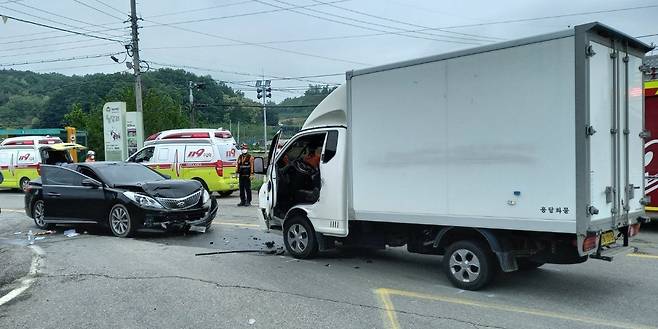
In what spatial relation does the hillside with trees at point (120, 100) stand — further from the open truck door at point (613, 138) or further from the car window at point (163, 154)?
the open truck door at point (613, 138)

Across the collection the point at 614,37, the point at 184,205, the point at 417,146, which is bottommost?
the point at 184,205

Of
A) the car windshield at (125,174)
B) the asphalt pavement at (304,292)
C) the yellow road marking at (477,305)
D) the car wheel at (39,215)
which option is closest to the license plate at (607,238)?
the asphalt pavement at (304,292)

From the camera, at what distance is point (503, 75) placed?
19.7 ft

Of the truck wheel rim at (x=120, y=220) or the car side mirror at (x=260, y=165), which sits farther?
the truck wheel rim at (x=120, y=220)

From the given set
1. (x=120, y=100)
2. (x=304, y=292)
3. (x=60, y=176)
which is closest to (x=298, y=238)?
(x=304, y=292)

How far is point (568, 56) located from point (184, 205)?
25.3 feet

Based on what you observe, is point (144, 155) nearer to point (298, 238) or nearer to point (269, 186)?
point (269, 186)

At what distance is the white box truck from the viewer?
5598 millimetres

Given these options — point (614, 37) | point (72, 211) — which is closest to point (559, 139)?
point (614, 37)

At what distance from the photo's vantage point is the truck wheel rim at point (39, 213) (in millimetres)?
12430

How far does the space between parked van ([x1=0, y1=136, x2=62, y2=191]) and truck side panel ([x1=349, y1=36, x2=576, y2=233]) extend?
21616 millimetres

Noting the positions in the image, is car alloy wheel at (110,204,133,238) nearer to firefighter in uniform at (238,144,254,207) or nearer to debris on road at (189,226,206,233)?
debris on road at (189,226,206,233)

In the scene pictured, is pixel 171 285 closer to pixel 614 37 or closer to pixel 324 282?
pixel 324 282

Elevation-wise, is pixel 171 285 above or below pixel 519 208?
below
